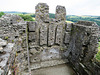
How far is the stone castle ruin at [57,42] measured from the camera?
4688 mm

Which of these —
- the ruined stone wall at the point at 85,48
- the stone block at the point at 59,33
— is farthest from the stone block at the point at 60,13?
the ruined stone wall at the point at 85,48

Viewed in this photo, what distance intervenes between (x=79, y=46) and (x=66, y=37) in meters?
1.33

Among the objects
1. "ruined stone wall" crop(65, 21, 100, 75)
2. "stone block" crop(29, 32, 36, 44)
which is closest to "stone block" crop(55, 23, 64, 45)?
"ruined stone wall" crop(65, 21, 100, 75)

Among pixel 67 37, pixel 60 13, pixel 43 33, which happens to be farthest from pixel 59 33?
pixel 60 13

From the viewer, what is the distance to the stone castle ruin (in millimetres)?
4688

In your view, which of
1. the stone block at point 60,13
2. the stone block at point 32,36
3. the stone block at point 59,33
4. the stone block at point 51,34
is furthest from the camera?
the stone block at point 59,33

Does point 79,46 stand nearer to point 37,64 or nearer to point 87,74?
point 87,74

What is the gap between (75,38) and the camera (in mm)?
5777

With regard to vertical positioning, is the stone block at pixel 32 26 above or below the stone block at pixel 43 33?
above

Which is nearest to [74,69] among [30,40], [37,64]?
[37,64]

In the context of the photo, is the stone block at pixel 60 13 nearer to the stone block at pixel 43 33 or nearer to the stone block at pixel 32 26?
the stone block at pixel 43 33

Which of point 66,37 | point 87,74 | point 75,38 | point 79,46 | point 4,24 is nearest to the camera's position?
point 4,24

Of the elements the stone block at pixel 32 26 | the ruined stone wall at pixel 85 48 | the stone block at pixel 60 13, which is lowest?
the ruined stone wall at pixel 85 48

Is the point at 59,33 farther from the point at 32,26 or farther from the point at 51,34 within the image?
the point at 32,26
